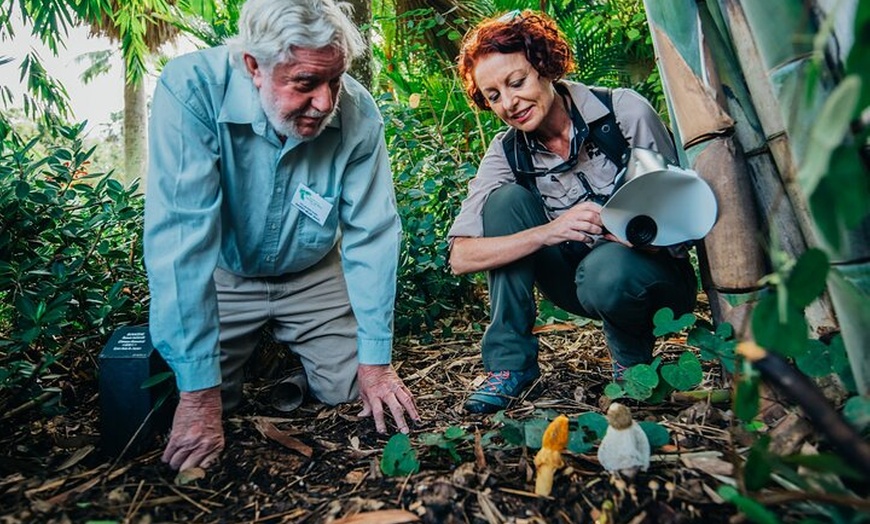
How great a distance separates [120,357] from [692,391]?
155 centimetres

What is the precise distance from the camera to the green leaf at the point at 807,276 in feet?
2.06

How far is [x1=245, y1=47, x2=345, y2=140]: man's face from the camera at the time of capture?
5.21 feet

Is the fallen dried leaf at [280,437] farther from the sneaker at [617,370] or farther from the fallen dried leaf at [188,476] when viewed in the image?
the sneaker at [617,370]

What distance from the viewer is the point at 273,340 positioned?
2.33 m

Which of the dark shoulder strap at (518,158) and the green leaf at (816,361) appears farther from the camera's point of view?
the dark shoulder strap at (518,158)

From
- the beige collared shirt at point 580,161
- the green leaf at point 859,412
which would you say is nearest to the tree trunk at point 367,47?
the beige collared shirt at point 580,161

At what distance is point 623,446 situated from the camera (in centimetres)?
109

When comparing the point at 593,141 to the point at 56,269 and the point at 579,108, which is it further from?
the point at 56,269

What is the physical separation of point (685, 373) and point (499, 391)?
1.92 ft

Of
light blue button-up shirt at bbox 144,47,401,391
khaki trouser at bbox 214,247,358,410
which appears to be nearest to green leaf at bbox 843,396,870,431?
light blue button-up shirt at bbox 144,47,401,391

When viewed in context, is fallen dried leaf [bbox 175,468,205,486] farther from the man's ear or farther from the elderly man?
the man's ear

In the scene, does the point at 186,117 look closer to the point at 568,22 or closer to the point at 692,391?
the point at 692,391

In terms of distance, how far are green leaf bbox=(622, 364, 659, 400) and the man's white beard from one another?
110 centimetres

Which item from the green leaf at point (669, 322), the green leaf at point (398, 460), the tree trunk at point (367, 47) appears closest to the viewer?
the green leaf at point (398, 460)
